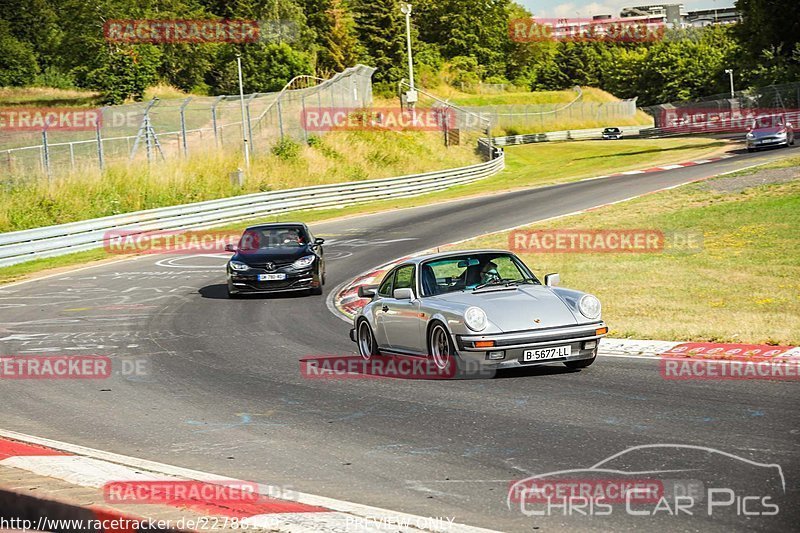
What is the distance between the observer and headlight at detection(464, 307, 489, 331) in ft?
33.4

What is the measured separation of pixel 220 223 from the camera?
116ft

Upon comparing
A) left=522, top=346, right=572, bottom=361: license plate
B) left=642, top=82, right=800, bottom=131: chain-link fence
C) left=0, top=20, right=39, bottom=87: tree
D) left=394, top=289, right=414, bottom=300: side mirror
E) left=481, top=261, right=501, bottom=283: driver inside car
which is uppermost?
left=0, top=20, right=39, bottom=87: tree

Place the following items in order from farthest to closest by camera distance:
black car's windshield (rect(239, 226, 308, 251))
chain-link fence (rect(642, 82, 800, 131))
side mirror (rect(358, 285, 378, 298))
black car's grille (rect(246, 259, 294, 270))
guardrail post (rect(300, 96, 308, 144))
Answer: chain-link fence (rect(642, 82, 800, 131)) → guardrail post (rect(300, 96, 308, 144)) → black car's windshield (rect(239, 226, 308, 251)) → black car's grille (rect(246, 259, 294, 270)) → side mirror (rect(358, 285, 378, 298))

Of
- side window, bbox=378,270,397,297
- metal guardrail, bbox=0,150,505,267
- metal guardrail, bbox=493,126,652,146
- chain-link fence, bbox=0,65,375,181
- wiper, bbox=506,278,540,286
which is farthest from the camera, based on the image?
metal guardrail, bbox=493,126,652,146

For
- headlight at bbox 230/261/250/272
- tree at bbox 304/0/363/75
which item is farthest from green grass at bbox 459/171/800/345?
tree at bbox 304/0/363/75

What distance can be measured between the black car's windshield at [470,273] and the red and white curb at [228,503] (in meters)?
4.77

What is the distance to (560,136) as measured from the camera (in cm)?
8969

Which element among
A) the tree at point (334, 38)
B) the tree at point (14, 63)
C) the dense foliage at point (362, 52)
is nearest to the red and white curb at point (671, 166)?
the dense foliage at point (362, 52)

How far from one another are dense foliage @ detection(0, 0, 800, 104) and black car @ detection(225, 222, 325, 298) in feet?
97.1

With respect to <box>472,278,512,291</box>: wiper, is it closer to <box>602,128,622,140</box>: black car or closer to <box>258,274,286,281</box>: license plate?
<box>258,274,286,281</box>: license plate

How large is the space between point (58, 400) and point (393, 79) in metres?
90.6

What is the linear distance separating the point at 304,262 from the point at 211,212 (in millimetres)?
15458

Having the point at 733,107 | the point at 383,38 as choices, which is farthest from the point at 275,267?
the point at 383,38

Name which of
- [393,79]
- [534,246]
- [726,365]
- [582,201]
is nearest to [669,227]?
[534,246]
